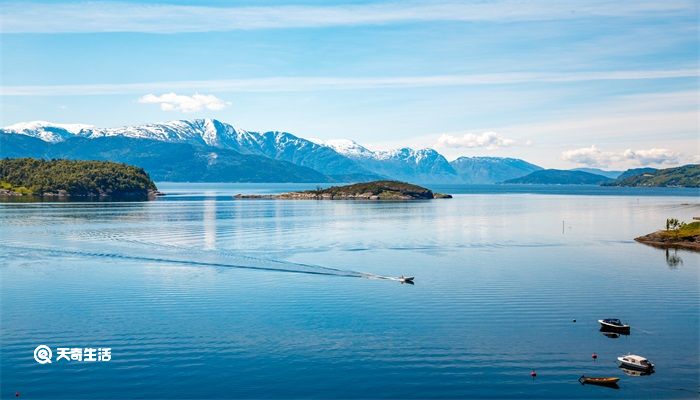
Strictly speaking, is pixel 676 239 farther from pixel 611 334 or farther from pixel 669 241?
pixel 611 334

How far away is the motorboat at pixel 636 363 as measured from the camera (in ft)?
152

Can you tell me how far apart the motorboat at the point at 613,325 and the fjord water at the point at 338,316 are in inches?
44.6

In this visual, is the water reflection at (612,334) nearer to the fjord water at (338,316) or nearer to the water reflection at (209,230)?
the fjord water at (338,316)

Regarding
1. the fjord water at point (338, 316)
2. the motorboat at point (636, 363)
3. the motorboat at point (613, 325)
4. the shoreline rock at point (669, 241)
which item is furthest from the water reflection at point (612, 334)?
the shoreline rock at point (669, 241)

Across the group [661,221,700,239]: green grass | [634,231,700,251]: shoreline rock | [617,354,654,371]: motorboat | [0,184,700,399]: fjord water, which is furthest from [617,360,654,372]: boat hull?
[661,221,700,239]: green grass

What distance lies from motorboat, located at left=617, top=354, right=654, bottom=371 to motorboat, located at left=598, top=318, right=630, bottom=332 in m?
7.99

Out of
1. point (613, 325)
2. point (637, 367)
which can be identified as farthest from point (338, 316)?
point (637, 367)

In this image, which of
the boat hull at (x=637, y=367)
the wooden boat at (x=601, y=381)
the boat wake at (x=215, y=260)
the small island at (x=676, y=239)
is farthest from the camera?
the small island at (x=676, y=239)

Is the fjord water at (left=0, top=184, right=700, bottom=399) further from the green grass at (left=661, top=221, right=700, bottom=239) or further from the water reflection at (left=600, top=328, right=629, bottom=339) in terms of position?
the green grass at (left=661, top=221, right=700, bottom=239)

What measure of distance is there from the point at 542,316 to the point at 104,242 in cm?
8060

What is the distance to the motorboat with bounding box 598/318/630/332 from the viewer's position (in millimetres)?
55438

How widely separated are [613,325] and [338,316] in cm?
2482

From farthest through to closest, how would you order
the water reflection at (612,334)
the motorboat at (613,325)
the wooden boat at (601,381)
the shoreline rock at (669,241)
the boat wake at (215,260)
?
the shoreline rock at (669,241) < the boat wake at (215,260) < the motorboat at (613,325) < the water reflection at (612,334) < the wooden boat at (601,381)

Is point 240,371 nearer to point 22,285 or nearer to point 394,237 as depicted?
point 22,285
